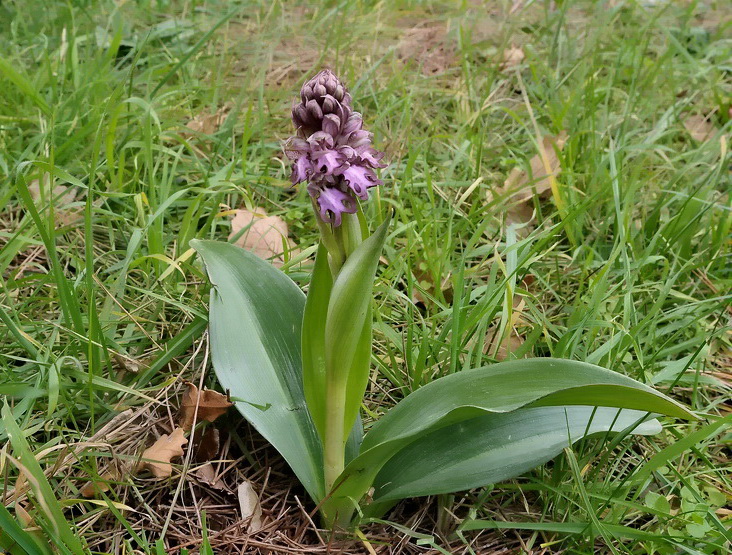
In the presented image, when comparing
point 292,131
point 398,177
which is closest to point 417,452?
point 398,177

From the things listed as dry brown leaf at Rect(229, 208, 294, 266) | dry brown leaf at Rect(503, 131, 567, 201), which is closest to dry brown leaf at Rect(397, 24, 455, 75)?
dry brown leaf at Rect(503, 131, 567, 201)

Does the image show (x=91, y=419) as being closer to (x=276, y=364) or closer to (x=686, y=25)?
(x=276, y=364)

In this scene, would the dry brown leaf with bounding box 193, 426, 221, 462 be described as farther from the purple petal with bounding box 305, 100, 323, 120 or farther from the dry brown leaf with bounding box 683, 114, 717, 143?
the dry brown leaf with bounding box 683, 114, 717, 143

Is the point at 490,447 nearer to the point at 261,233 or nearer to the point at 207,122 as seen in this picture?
the point at 261,233

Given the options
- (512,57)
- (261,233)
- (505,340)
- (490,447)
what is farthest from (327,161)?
(512,57)

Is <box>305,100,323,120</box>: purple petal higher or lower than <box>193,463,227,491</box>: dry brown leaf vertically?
higher

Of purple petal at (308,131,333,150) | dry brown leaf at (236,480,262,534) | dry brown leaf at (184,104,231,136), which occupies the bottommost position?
dry brown leaf at (236,480,262,534)
